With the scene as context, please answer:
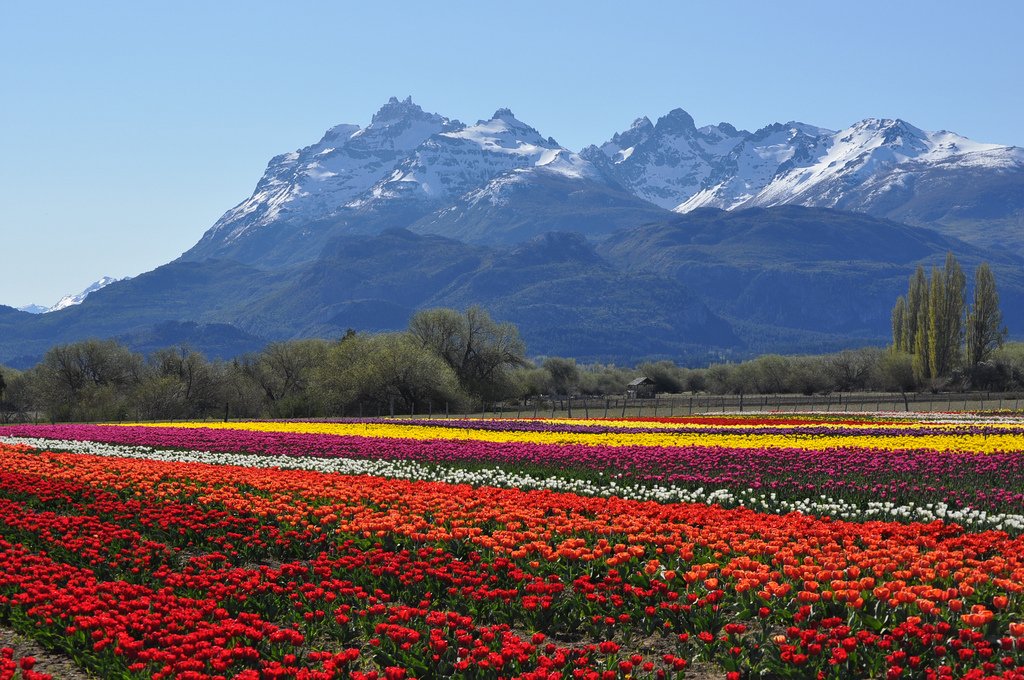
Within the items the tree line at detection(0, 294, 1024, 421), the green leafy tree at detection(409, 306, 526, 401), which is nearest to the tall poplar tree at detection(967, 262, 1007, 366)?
the tree line at detection(0, 294, 1024, 421)

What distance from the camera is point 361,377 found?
7488cm

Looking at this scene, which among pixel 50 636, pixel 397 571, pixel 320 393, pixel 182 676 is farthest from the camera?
pixel 320 393

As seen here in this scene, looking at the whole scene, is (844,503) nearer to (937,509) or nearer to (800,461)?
(937,509)

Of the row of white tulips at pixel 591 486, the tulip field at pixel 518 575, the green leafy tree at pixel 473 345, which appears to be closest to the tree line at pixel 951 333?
the green leafy tree at pixel 473 345

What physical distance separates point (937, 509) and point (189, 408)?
7385cm

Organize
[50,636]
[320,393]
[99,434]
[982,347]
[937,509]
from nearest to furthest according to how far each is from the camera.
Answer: [50,636] → [937,509] → [99,434] → [320,393] → [982,347]

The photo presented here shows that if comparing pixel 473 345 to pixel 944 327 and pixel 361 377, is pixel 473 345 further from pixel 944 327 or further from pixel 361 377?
pixel 944 327

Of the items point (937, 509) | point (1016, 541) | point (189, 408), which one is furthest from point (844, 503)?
point (189, 408)

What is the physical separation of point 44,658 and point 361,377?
212 feet

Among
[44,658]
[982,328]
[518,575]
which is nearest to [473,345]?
[982,328]

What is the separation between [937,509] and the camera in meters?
16.7

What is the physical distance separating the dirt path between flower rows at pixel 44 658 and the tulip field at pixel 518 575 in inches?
3.8

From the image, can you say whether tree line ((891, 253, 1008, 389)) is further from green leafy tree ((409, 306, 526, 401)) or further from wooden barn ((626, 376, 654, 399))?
green leafy tree ((409, 306, 526, 401))

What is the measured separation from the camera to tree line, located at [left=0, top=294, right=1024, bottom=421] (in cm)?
7656
